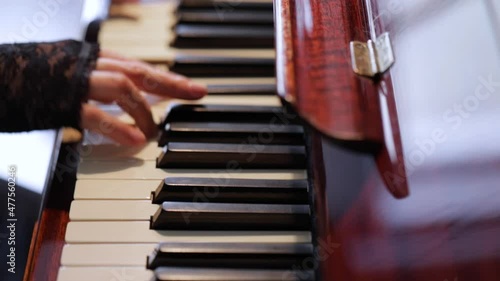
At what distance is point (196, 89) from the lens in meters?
1.08

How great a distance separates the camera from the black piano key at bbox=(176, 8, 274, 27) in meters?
1.23

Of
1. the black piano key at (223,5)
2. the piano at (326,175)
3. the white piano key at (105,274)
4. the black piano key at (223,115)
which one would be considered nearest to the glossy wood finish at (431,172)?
the piano at (326,175)

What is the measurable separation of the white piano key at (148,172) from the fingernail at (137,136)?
3cm

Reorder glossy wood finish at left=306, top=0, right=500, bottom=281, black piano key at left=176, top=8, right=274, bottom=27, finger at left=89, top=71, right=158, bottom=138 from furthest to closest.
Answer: black piano key at left=176, top=8, right=274, bottom=27 → finger at left=89, top=71, right=158, bottom=138 → glossy wood finish at left=306, top=0, right=500, bottom=281

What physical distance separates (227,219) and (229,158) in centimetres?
12

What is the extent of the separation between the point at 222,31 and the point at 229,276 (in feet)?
1.85

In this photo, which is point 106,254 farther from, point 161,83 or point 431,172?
point 431,172

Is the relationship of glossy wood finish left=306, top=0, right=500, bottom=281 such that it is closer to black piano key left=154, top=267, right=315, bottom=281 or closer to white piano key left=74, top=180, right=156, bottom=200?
black piano key left=154, top=267, right=315, bottom=281

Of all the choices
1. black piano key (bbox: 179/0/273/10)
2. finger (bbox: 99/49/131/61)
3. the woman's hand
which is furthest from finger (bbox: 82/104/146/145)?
black piano key (bbox: 179/0/273/10)

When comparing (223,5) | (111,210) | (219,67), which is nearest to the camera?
(111,210)

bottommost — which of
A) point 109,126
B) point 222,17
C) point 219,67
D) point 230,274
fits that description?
point 230,274

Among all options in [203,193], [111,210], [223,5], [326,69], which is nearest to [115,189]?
[111,210]

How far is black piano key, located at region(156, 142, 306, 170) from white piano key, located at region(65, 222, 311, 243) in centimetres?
12

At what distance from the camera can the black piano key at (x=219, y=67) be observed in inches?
45.6
